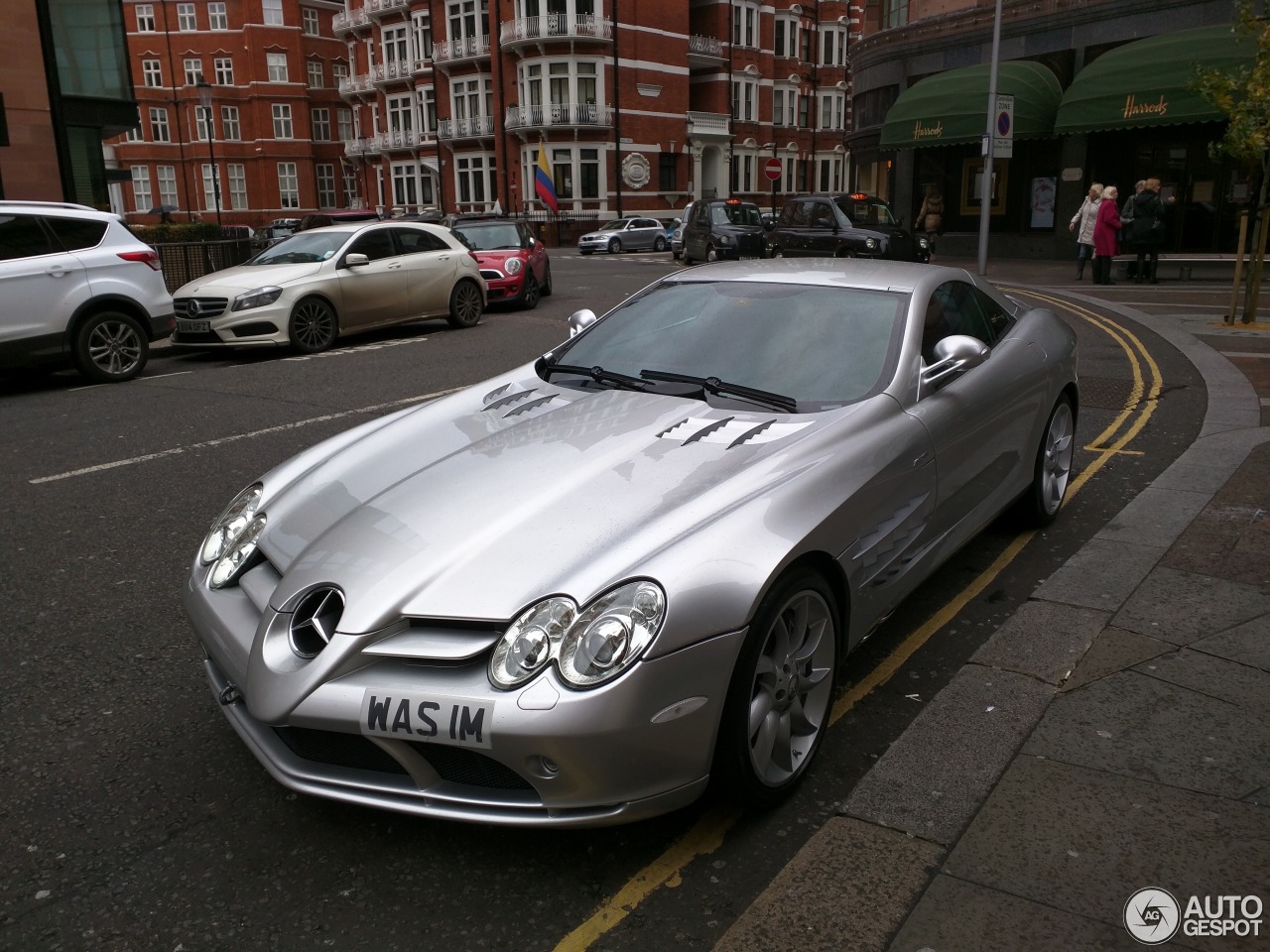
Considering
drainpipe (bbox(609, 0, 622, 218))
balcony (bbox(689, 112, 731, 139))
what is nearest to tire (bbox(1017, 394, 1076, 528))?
drainpipe (bbox(609, 0, 622, 218))

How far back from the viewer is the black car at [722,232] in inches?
1024

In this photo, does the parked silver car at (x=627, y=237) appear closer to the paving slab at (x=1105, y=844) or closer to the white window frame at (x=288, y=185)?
the white window frame at (x=288, y=185)

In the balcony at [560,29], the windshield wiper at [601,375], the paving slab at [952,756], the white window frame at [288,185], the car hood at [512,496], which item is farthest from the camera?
the white window frame at [288,185]

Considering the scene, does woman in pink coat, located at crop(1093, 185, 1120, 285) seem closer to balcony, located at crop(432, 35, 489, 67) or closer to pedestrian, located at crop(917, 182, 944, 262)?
pedestrian, located at crop(917, 182, 944, 262)

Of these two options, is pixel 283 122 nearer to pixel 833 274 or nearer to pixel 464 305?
pixel 464 305

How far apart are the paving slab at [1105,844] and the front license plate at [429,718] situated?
1251mm

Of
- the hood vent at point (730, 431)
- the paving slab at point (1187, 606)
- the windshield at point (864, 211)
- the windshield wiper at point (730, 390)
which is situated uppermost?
the windshield at point (864, 211)

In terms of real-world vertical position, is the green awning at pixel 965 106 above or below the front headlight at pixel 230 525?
above

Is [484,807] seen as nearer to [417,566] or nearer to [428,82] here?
[417,566]

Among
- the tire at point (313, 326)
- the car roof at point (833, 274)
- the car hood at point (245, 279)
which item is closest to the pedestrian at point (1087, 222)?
the tire at point (313, 326)

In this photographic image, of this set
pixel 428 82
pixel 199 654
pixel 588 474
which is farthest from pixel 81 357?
pixel 428 82

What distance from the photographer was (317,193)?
72375 mm

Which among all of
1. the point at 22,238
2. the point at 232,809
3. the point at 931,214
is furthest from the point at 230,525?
the point at 931,214

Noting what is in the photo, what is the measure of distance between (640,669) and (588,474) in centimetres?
88
